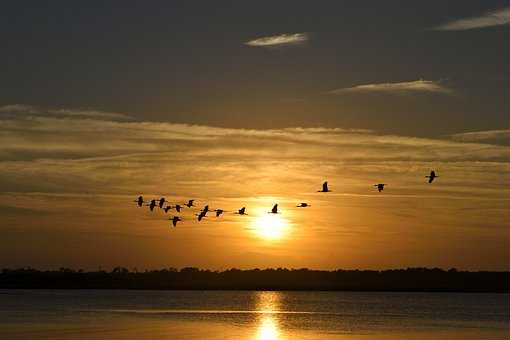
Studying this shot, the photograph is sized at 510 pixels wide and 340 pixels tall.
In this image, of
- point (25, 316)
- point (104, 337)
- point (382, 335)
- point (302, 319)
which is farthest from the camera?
point (302, 319)

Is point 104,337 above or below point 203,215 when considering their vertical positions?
below

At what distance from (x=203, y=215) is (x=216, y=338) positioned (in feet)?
34.3

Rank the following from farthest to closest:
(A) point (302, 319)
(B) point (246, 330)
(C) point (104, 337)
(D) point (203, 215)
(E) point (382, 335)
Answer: (A) point (302, 319)
(B) point (246, 330)
(E) point (382, 335)
(C) point (104, 337)
(D) point (203, 215)

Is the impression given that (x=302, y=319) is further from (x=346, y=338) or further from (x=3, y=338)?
(x=3, y=338)

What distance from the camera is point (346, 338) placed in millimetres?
59906

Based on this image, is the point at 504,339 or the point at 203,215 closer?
the point at 203,215

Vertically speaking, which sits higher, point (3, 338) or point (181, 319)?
point (181, 319)

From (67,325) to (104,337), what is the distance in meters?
11.0

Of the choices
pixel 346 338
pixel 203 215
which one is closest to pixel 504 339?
pixel 346 338

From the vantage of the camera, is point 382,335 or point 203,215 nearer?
point 203,215

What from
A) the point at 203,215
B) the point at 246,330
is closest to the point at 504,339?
the point at 246,330

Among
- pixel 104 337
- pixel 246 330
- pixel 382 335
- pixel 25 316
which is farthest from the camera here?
pixel 25 316

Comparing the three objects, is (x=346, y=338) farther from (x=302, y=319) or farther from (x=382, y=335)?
(x=302, y=319)

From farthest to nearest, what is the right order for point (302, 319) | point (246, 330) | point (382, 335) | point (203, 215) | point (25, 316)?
1. point (302, 319)
2. point (25, 316)
3. point (246, 330)
4. point (382, 335)
5. point (203, 215)
